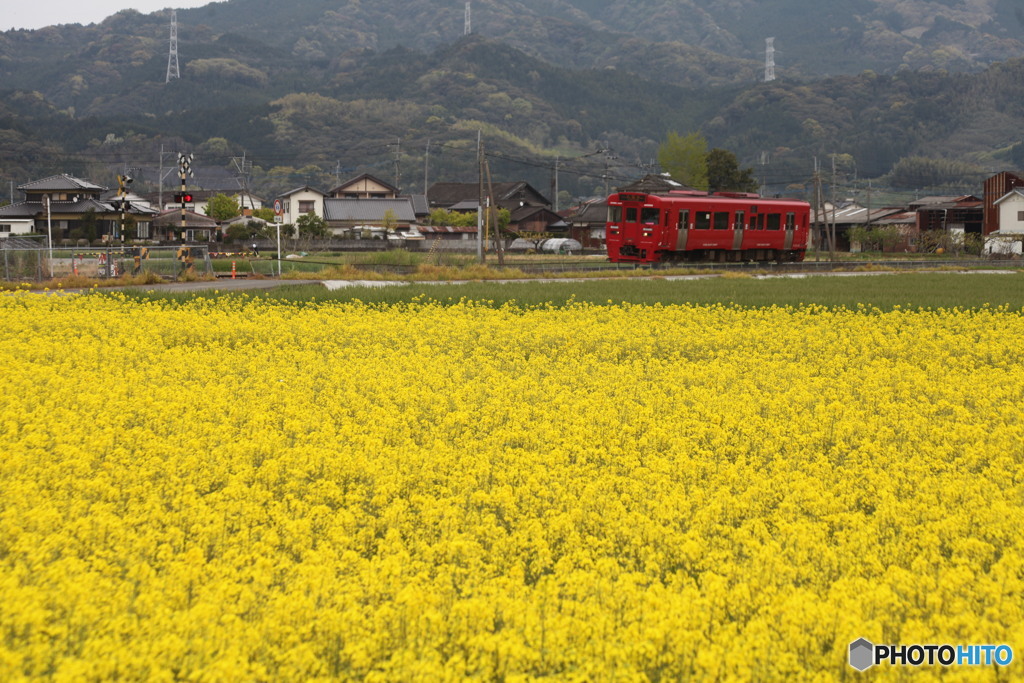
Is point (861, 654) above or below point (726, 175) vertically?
below

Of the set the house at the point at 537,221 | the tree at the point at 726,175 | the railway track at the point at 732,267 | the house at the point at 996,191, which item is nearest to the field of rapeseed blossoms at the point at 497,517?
the railway track at the point at 732,267

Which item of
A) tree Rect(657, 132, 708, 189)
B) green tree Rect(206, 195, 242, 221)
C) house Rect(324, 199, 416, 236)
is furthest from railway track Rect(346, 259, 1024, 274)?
tree Rect(657, 132, 708, 189)

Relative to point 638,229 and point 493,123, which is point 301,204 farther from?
point 493,123

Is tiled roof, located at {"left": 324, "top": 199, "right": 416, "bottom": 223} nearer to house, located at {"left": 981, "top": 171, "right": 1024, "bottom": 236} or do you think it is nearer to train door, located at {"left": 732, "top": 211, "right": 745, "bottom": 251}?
train door, located at {"left": 732, "top": 211, "right": 745, "bottom": 251}

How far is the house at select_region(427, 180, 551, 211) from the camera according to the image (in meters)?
78.3

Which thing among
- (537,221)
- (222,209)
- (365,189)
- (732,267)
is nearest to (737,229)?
(732,267)

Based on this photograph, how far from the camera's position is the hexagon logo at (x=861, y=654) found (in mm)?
Answer: 4207

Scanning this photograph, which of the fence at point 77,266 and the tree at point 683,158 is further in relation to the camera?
the tree at point 683,158

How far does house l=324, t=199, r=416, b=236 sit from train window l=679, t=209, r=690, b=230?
36.2 meters

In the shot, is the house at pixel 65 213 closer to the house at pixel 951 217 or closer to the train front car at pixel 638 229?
the train front car at pixel 638 229

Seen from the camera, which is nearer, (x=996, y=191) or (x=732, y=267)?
(x=732, y=267)

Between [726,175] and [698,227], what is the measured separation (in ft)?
153

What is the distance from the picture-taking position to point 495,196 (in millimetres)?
80250

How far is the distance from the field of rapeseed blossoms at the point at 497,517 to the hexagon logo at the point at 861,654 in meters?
0.04
